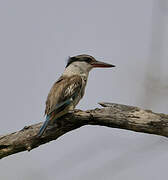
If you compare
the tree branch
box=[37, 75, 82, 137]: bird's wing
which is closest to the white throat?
box=[37, 75, 82, 137]: bird's wing

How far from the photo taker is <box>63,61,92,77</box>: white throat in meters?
4.77

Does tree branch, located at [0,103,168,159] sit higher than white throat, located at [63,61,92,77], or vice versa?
white throat, located at [63,61,92,77]

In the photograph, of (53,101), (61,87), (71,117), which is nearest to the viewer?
(71,117)

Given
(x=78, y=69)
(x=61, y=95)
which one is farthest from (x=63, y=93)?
(x=78, y=69)

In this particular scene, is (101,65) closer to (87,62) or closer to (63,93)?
(87,62)

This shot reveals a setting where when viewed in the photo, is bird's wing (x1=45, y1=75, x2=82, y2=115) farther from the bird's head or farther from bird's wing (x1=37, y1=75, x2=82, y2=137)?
the bird's head

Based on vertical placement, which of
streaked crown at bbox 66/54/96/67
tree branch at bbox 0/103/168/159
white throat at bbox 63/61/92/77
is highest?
streaked crown at bbox 66/54/96/67

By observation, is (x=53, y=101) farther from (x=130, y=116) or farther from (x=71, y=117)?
(x=130, y=116)

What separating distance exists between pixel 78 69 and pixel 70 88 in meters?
0.75

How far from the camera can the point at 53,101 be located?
385 centimetres

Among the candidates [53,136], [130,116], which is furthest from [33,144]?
[130,116]

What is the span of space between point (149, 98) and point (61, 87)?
209 centimetres

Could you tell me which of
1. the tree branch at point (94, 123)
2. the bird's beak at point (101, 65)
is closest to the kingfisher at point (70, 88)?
the bird's beak at point (101, 65)

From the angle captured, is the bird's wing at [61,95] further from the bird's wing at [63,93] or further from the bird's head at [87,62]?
the bird's head at [87,62]
